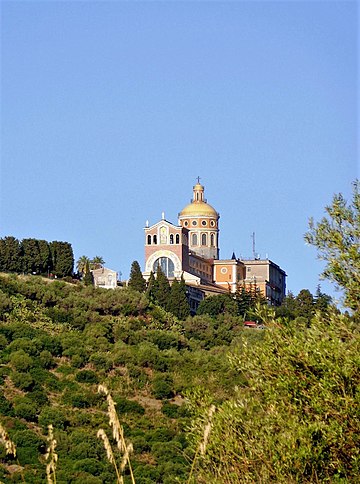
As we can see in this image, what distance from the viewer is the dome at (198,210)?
128500 mm

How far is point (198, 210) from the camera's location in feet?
423

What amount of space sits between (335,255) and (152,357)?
61908 millimetres

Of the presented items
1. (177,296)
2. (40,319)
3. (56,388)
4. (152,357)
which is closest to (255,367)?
(56,388)

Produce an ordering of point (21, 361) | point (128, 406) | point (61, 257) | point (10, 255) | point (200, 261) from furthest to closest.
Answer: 1. point (200, 261)
2. point (61, 257)
3. point (10, 255)
4. point (21, 361)
5. point (128, 406)

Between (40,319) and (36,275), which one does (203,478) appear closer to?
(40,319)

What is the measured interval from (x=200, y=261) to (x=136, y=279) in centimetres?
1581

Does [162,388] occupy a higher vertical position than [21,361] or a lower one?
lower

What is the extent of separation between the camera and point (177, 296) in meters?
105

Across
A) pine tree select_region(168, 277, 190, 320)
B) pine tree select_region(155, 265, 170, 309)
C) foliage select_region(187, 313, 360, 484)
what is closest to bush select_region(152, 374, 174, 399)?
pine tree select_region(168, 277, 190, 320)

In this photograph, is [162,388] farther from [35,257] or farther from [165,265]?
[165,265]

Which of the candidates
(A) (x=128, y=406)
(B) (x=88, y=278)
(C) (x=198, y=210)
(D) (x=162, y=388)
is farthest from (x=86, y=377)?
(C) (x=198, y=210)

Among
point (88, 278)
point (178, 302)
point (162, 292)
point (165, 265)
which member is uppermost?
point (165, 265)

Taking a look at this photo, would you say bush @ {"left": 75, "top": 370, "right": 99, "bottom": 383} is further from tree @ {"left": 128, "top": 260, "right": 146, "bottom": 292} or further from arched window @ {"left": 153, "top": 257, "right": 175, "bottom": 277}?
arched window @ {"left": 153, "top": 257, "right": 175, "bottom": 277}

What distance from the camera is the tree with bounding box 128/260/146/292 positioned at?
348ft
